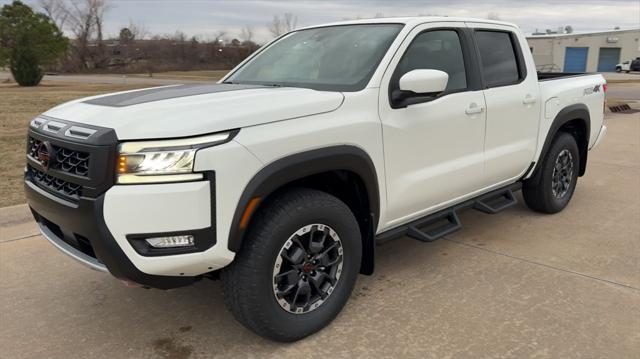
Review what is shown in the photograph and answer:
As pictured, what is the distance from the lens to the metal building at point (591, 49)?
66688 millimetres

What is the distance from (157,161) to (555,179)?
4.14m

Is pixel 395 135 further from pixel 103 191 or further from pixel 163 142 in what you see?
pixel 103 191

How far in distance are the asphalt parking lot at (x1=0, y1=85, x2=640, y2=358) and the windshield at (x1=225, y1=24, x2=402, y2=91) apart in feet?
4.73

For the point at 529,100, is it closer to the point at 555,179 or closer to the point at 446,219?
the point at 555,179

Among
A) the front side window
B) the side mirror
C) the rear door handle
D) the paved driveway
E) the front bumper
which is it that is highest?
the front side window

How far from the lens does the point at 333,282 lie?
124 inches

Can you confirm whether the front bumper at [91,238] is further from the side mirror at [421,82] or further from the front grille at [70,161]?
the side mirror at [421,82]

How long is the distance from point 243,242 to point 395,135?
1178 mm

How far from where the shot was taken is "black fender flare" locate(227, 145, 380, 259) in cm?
258

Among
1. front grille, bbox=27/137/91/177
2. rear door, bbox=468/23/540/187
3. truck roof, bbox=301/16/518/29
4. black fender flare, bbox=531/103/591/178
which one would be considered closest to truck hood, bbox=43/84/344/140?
front grille, bbox=27/137/91/177

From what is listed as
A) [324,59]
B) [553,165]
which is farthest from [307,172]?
[553,165]

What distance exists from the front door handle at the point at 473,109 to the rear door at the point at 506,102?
0.14 m

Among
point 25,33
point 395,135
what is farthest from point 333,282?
point 25,33

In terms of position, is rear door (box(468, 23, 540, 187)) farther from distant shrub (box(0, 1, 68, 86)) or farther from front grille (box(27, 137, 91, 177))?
distant shrub (box(0, 1, 68, 86))
